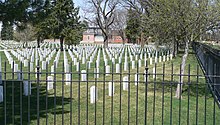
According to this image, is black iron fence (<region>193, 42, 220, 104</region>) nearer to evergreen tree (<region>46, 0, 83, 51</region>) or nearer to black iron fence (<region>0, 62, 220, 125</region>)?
black iron fence (<region>0, 62, 220, 125</region>)

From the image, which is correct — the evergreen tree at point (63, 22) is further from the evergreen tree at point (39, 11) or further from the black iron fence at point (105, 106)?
the evergreen tree at point (39, 11)

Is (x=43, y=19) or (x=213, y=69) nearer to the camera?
(x=43, y=19)

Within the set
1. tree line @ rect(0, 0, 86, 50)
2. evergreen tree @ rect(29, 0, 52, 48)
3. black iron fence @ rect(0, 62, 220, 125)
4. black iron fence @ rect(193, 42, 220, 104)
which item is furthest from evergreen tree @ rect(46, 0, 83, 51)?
evergreen tree @ rect(29, 0, 52, 48)

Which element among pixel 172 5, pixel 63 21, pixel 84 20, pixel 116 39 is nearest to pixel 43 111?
pixel 172 5

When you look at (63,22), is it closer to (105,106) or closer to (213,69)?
(213,69)

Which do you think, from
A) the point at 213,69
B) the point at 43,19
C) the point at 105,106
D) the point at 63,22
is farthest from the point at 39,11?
the point at 63,22

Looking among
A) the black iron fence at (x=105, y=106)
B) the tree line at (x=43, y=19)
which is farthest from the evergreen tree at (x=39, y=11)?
the black iron fence at (x=105, y=106)

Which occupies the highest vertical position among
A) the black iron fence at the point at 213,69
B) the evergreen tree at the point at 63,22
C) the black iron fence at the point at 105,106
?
the evergreen tree at the point at 63,22

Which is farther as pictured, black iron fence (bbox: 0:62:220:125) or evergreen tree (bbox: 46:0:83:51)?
evergreen tree (bbox: 46:0:83:51)

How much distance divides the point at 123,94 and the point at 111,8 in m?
43.7

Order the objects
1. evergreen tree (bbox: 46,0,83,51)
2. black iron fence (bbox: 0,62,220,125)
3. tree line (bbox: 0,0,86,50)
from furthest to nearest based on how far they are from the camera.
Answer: evergreen tree (bbox: 46,0,83,51) → tree line (bbox: 0,0,86,50) → black iron fence (bbox: 0,62,220,125)

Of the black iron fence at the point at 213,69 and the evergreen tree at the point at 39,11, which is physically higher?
the evergreen tree at the point at 39,11

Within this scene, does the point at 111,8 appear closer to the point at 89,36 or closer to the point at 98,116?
the point at 98,116

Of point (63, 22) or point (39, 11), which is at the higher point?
point (63, 22)
